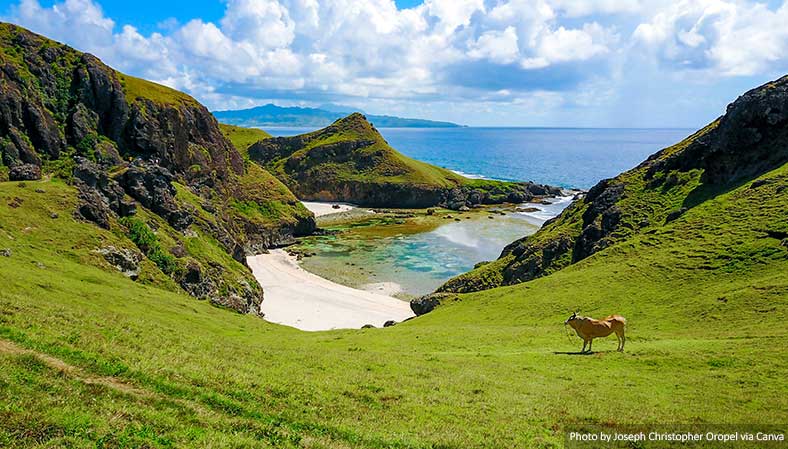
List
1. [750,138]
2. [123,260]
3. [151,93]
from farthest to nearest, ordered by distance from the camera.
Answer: [151,93], [750,138], [123,260]

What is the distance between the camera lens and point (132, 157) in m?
103

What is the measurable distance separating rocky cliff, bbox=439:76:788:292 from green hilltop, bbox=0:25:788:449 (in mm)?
300

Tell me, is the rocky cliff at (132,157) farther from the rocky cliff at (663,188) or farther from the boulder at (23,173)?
the rocky cliff at (663,188)

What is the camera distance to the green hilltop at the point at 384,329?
1591 centimetres

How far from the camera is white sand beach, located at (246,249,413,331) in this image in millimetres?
75688

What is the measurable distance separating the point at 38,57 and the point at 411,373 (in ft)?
371

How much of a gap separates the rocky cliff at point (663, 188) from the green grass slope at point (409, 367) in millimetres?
14466

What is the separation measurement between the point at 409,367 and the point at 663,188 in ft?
202

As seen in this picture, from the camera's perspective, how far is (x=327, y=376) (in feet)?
76.3

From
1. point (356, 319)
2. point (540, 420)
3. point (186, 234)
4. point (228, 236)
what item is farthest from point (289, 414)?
point (228, 236)

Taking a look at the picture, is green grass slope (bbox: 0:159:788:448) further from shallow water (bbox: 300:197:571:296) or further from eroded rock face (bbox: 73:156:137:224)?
shallow water (bbox: 300:197:571:296)

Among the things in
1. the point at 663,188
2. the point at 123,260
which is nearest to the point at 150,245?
the point at 123,260

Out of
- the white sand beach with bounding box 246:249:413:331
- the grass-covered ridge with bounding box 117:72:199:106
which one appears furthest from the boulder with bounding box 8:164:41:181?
the grass-covered ridge with bounding box 117:72:199:106

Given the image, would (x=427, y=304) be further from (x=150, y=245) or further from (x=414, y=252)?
(x=414, y=252)
